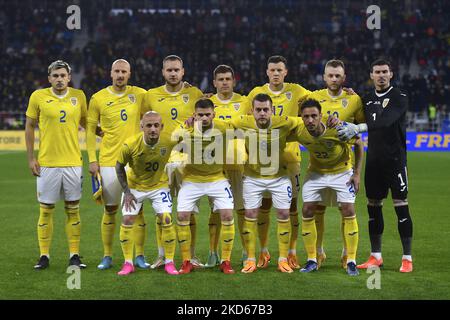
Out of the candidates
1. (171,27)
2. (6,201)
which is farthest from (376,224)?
(171,27)

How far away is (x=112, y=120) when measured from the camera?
8.23 metres

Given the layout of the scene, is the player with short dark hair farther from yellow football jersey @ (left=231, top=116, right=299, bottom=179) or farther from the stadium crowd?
the stadium crowd

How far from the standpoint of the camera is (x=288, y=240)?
804cm

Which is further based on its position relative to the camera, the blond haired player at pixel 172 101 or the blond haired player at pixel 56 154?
the blond haired player at pixel 172 101

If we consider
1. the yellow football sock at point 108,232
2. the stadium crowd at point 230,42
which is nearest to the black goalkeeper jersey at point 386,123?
the yellow football sock at point 108,232

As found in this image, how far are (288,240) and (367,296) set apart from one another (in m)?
1.52

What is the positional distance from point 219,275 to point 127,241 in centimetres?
101

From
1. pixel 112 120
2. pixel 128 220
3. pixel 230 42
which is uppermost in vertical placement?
pixel 230 42

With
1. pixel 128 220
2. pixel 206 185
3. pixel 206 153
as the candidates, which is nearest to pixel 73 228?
pixel 128 220

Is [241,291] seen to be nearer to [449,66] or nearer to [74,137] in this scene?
[74,137]

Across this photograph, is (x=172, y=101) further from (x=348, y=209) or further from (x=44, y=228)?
(x=348, y=209)

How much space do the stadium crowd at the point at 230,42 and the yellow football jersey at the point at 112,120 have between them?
22.3 meters

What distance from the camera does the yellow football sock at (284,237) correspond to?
7.99m

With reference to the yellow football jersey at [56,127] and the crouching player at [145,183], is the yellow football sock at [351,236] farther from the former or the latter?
the yellow football jersey at [56,127]
